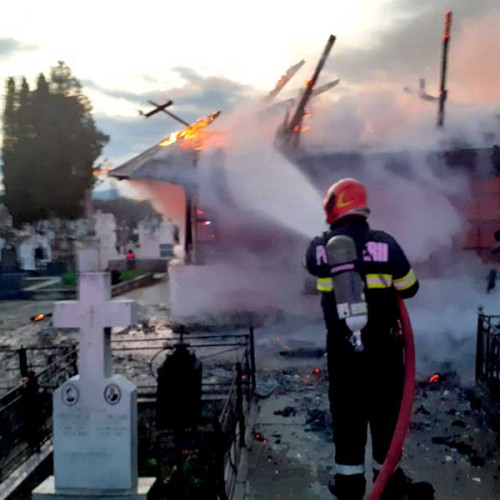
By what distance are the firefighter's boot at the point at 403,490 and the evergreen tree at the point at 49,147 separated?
3353 centimetres

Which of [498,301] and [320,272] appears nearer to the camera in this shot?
[320,272]

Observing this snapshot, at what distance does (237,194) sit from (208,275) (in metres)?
2.20

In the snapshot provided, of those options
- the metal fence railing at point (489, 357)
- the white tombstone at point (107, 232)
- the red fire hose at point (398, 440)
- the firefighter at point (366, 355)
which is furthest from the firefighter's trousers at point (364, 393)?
the white tombstone at point (107, 232)

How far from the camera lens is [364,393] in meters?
4.04

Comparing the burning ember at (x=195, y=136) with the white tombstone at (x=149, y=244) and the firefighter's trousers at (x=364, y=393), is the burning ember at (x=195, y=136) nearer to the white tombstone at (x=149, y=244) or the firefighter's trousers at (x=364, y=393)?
the firefighter's trousers at (x=364, y=393)

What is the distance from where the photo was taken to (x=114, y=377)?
4.28 meters

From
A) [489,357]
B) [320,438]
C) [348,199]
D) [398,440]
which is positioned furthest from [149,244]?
[398,440]

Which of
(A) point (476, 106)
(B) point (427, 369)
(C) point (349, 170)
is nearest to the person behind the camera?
(B) point (427, 369)

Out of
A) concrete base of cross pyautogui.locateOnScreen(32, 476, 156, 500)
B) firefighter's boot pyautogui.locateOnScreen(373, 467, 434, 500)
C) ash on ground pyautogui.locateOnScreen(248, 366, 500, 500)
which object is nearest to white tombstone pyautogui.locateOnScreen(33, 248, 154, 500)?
concrete base of cross pyautogui.locateOnScreen(32, 476, 156, 500)

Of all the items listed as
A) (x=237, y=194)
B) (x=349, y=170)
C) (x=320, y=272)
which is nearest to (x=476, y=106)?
(x=349, y=170)

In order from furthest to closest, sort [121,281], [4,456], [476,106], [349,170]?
[121,281] < [476,106] < [349,170] < [4,456]

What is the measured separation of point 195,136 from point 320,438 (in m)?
7.80

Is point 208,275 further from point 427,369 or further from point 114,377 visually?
point 114,377

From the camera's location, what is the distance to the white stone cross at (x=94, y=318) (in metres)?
4.25
